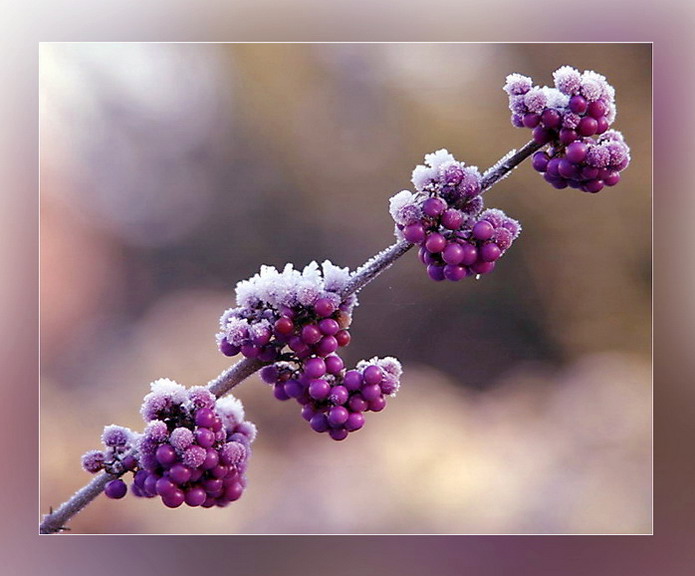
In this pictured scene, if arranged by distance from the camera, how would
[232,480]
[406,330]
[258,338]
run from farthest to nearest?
[406,330], [232,480], [258,338]

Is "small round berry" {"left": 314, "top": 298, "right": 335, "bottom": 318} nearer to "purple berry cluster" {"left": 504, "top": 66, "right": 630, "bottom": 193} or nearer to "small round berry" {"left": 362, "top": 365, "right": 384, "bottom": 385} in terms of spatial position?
"small round berry" {"left": 362, "top": 365, "right": 384, "bottom": 385}

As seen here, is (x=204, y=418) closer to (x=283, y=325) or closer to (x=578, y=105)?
(x=283, y=325)

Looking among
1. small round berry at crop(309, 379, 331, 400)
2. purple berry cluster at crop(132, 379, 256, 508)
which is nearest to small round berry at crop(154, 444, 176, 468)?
purple berry cluster at crop(132, 379, 256, 508)

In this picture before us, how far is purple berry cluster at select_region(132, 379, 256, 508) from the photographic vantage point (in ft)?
4.59

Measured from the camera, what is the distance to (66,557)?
2059mm

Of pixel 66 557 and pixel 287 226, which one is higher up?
pixel 287 226

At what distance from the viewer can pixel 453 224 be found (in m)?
1.35

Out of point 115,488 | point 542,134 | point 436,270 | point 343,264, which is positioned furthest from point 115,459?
point 542,134

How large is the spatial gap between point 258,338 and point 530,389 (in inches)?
36.0

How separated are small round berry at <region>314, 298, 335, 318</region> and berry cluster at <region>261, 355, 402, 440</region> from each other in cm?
9

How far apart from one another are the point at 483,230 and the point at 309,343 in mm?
332

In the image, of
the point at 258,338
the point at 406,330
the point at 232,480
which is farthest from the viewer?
the point at 406,330
